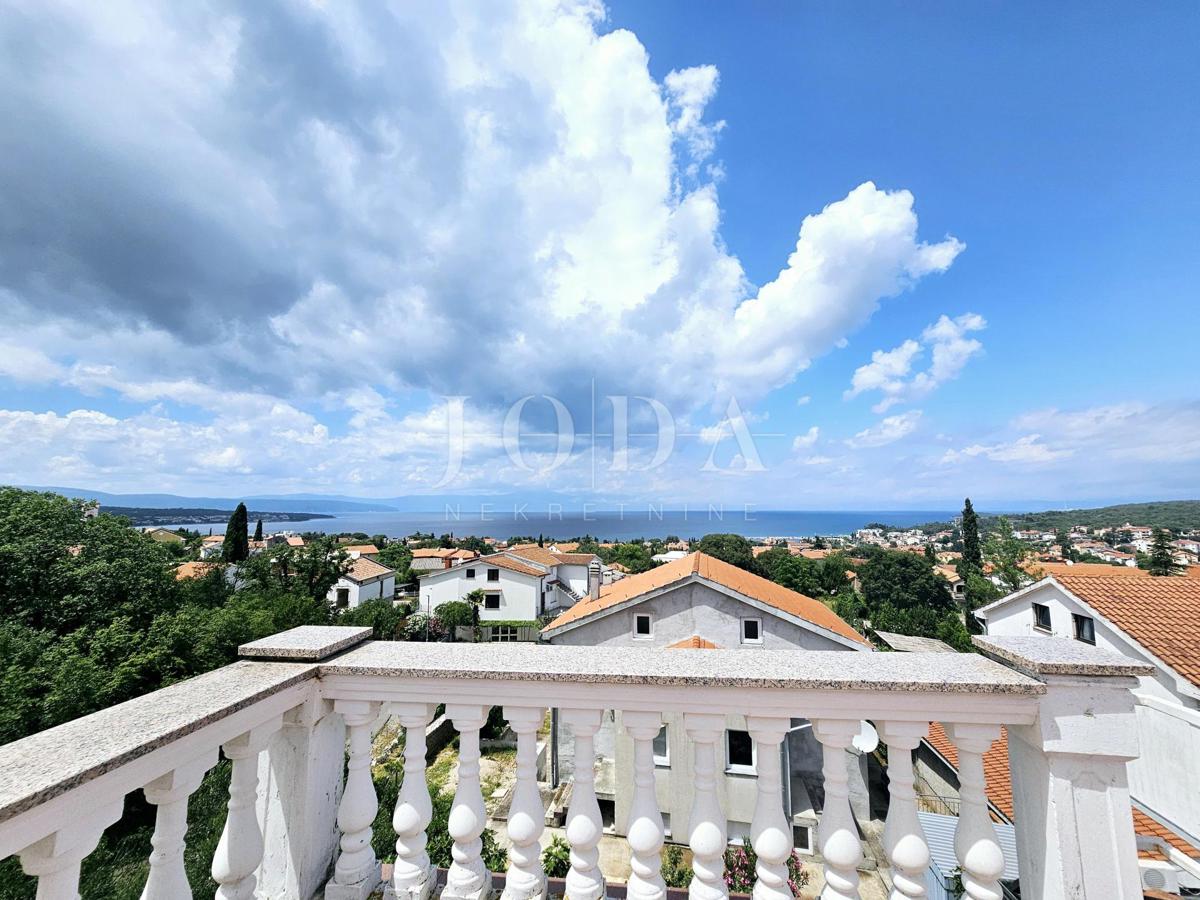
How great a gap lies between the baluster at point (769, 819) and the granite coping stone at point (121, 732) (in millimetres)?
1438

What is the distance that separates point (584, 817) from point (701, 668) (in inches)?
23.2

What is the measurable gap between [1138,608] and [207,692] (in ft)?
44.1

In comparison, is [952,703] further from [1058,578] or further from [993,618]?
[993,618]

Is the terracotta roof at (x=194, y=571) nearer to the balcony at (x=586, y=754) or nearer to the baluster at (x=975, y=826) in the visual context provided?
the balcony at (x=586, y=754)

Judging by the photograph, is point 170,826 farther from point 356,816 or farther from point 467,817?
point 467,817

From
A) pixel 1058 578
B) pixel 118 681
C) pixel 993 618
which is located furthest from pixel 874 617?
pixel 118 681

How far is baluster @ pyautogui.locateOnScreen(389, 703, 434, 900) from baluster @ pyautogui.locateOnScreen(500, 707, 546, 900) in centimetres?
28

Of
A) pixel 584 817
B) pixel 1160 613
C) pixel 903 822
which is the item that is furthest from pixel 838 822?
pixel 1160 613

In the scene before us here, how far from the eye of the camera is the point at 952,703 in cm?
139

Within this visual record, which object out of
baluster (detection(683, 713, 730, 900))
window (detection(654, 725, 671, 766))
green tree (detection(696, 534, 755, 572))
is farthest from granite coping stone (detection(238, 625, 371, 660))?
green tree (detection(696, 534, 755, 572))

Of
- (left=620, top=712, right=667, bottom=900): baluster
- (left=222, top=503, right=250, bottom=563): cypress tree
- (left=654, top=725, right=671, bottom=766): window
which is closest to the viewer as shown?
(left=620, top=712, right=667, bottom=900): baluster

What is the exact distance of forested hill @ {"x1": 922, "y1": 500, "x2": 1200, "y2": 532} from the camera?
304ft

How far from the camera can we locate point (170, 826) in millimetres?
1274

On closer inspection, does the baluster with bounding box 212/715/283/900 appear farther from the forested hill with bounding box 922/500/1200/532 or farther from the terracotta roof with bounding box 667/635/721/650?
the forested hill with bounding box 922/500/1200/532
